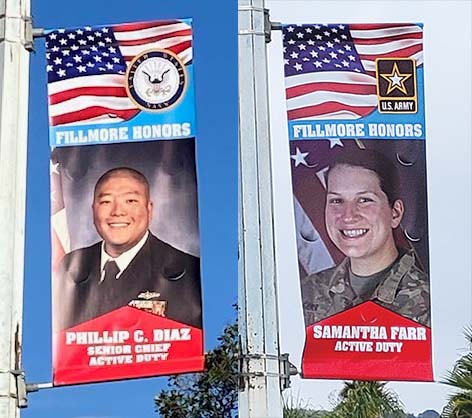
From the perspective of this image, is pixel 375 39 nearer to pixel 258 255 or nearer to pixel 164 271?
pixel 258 255

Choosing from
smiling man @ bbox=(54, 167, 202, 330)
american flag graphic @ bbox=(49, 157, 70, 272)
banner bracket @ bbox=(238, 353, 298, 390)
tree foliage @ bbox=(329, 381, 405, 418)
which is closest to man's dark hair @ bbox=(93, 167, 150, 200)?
smiling man @ bbox=(54, 167, 202, 330)

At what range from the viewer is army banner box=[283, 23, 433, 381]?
10.6m

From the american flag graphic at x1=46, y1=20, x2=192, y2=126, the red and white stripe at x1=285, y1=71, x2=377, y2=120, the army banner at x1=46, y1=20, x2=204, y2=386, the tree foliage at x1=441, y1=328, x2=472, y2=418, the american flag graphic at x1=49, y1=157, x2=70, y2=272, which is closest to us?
the army banner at x1=46, y1=20, x2=204, y2=386

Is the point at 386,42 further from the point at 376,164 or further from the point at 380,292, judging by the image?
the point at 380,292

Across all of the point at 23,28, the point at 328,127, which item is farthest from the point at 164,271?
the point at 23,28

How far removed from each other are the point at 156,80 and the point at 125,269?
196 centimetres

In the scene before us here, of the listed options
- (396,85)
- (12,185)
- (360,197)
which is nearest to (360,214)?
(360,197)

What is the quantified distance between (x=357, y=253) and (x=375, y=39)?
235cm

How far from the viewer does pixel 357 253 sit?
1092 centimetres

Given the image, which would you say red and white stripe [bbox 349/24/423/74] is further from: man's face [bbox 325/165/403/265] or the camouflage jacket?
the camouflage jacket

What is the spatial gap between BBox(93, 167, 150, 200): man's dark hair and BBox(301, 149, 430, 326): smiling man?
6.12ft

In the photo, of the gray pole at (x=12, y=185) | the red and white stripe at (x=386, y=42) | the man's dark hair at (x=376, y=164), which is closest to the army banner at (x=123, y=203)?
the gray pole at (x=12, y=185)

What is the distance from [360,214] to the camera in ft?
36.2

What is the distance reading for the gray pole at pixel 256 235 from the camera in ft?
34.9
